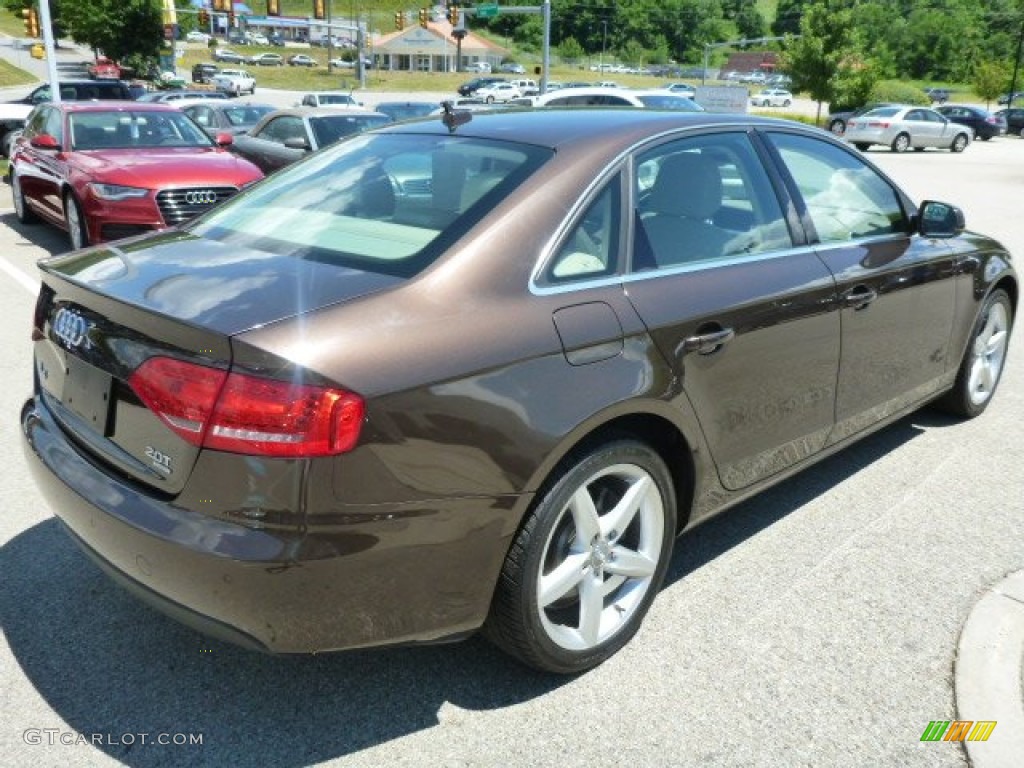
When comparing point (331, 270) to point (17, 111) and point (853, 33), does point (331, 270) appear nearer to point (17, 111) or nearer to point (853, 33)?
point (17, 111)

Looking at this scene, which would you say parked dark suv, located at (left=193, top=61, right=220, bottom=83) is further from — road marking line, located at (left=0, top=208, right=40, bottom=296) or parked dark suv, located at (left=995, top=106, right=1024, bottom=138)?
road marking line, located at (left=0, top=208, right=40, bottom=296)

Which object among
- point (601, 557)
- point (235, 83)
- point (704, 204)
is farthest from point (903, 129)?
point (235, 83)

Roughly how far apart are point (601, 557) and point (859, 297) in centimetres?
165

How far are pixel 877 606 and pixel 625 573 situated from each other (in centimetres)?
103

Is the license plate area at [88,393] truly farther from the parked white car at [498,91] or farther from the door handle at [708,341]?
the parked white car at [498,91]

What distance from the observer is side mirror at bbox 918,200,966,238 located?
4.17m

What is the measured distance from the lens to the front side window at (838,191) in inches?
145

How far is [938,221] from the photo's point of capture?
13.7ft

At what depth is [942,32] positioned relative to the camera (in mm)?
117062

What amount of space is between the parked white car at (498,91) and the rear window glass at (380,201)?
51202 mm

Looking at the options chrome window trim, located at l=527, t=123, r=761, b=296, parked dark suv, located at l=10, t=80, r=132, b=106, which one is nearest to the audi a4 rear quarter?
chrome window trim, located at l=527, t=123, r=761, b=296

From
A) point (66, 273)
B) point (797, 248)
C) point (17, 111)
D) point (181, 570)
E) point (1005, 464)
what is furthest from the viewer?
point (17, 111)

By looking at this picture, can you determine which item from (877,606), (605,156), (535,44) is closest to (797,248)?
(605,156)

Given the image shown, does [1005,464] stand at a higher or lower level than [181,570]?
lower
